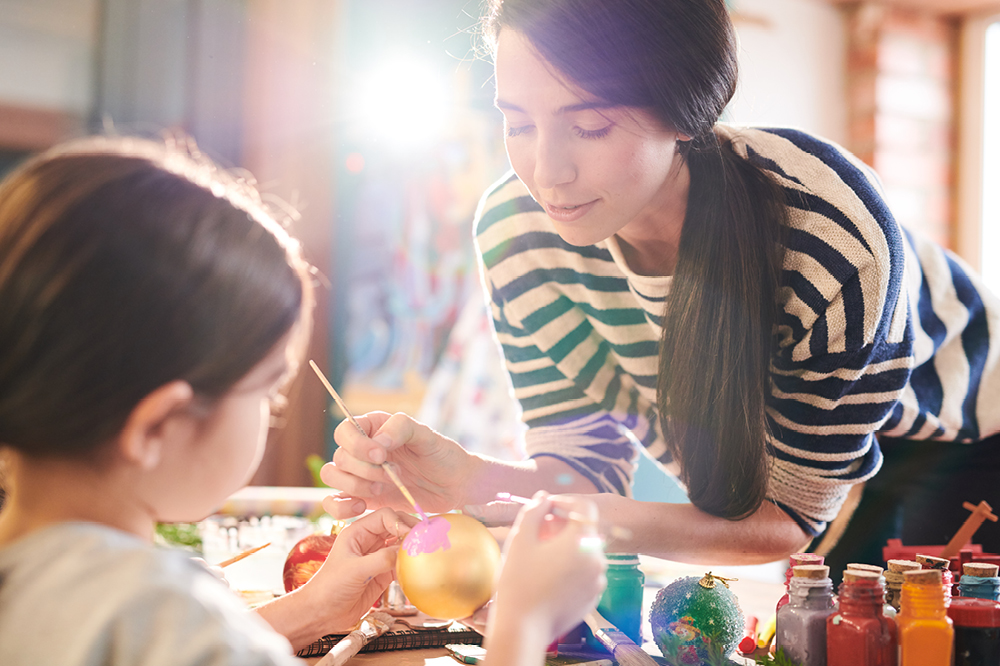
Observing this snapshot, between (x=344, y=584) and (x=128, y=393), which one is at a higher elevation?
(x=128, y=393)

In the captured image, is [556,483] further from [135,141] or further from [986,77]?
[986,77]

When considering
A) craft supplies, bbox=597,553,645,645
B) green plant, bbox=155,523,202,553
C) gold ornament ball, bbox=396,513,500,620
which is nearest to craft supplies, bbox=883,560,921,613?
craft supplies, bbox=597,553,645,645

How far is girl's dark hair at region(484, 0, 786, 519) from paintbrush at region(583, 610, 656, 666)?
0.33m

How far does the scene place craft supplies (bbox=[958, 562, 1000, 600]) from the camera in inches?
31.7

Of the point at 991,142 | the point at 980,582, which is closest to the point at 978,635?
the point at 980,582

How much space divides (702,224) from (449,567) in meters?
0.60

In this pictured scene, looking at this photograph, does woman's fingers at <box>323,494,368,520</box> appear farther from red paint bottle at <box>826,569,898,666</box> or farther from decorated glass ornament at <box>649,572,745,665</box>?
red paint bottle at <box>826,569,898,666</box>

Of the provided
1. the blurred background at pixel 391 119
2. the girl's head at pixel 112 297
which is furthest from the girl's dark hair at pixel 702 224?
the blurred background at pixel 391 119

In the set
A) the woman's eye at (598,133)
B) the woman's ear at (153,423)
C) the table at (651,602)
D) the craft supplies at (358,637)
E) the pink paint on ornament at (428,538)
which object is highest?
the woman's eye at (598,133)

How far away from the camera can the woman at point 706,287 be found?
3.55ft

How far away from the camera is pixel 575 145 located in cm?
109

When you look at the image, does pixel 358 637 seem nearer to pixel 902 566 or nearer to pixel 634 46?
pixel 902 566

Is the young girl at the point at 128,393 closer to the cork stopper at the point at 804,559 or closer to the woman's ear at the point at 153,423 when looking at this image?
the woman's ear at the point at 153,423

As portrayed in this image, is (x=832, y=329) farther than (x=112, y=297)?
Result: Yes
